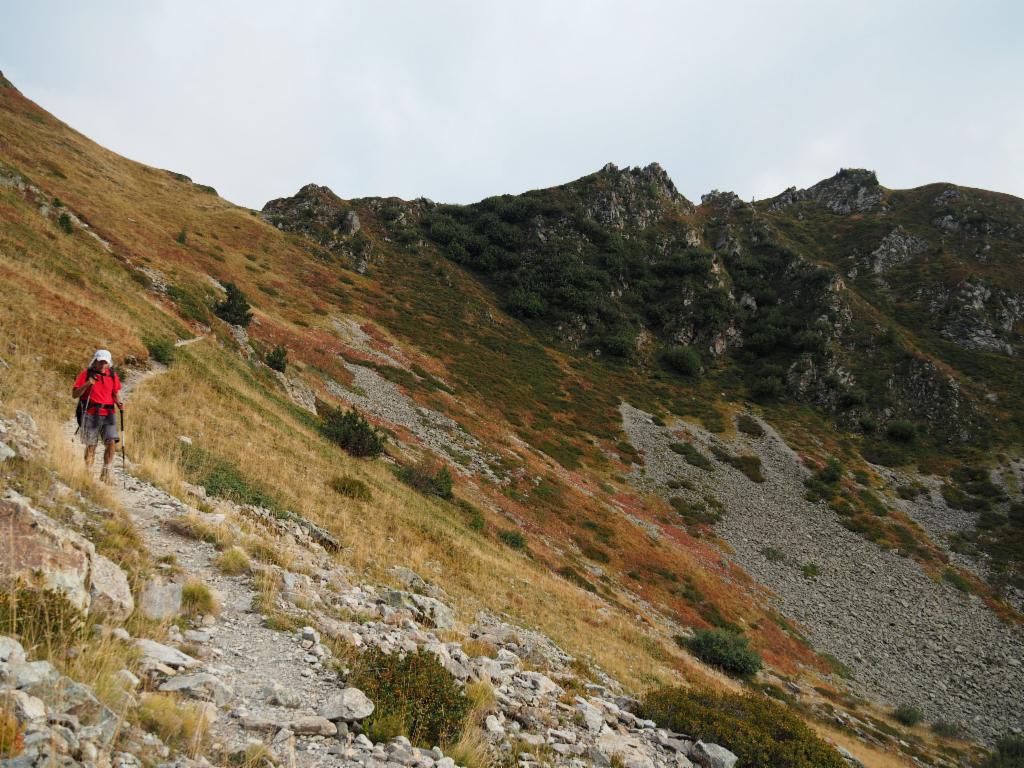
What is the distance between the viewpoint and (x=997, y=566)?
42.1m

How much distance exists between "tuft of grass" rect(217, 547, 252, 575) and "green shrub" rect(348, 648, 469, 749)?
110 inches

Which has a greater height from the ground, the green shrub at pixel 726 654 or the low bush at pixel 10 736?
the low bush at pixel 10 736

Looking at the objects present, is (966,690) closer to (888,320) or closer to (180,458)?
→ (180,458)

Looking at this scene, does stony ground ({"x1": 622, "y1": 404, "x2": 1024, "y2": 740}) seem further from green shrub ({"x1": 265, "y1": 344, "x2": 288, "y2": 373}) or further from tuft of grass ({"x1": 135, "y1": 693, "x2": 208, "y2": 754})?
tuft of grass ({"x1": 135, "y1": 693, "x2": 208, "y2": 754})

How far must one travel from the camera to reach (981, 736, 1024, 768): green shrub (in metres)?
21.9

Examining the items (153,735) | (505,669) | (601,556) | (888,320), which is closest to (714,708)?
(505,669)

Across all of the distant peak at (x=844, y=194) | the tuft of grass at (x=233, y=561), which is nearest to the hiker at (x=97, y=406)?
the tuft of grass at (x=233, y=561)

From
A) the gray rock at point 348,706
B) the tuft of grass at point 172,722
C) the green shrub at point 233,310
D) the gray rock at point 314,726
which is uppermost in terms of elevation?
the green shrub at point 233,310

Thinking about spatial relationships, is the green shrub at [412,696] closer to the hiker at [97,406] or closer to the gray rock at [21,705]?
the gray rock at [21,705]

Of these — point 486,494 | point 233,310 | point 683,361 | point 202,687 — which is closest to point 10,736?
point 202,687

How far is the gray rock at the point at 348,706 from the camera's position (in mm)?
4945

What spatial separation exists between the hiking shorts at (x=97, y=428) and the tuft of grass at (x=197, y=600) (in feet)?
16.2

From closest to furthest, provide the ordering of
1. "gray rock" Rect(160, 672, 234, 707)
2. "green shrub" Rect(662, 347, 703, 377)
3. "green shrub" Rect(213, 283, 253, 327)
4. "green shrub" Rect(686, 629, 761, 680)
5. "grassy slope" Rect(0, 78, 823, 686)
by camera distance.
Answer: "gray rock" Rect(160, 672, 234, 707) < "grassy slope" Rect(0, 78, 823, 686) < "green shrub" Rect(686, 629, 761, 680) < "green shrub" Rect(213, 283, 253, 327) < "green shrub" Rect(662, 347, 703, 377)

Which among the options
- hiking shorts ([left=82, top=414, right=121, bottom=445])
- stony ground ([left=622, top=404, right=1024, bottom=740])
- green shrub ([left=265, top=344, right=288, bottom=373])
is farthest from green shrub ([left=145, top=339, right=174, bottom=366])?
stony ground ([left=622, top=404, right=1024, bottom=740])
